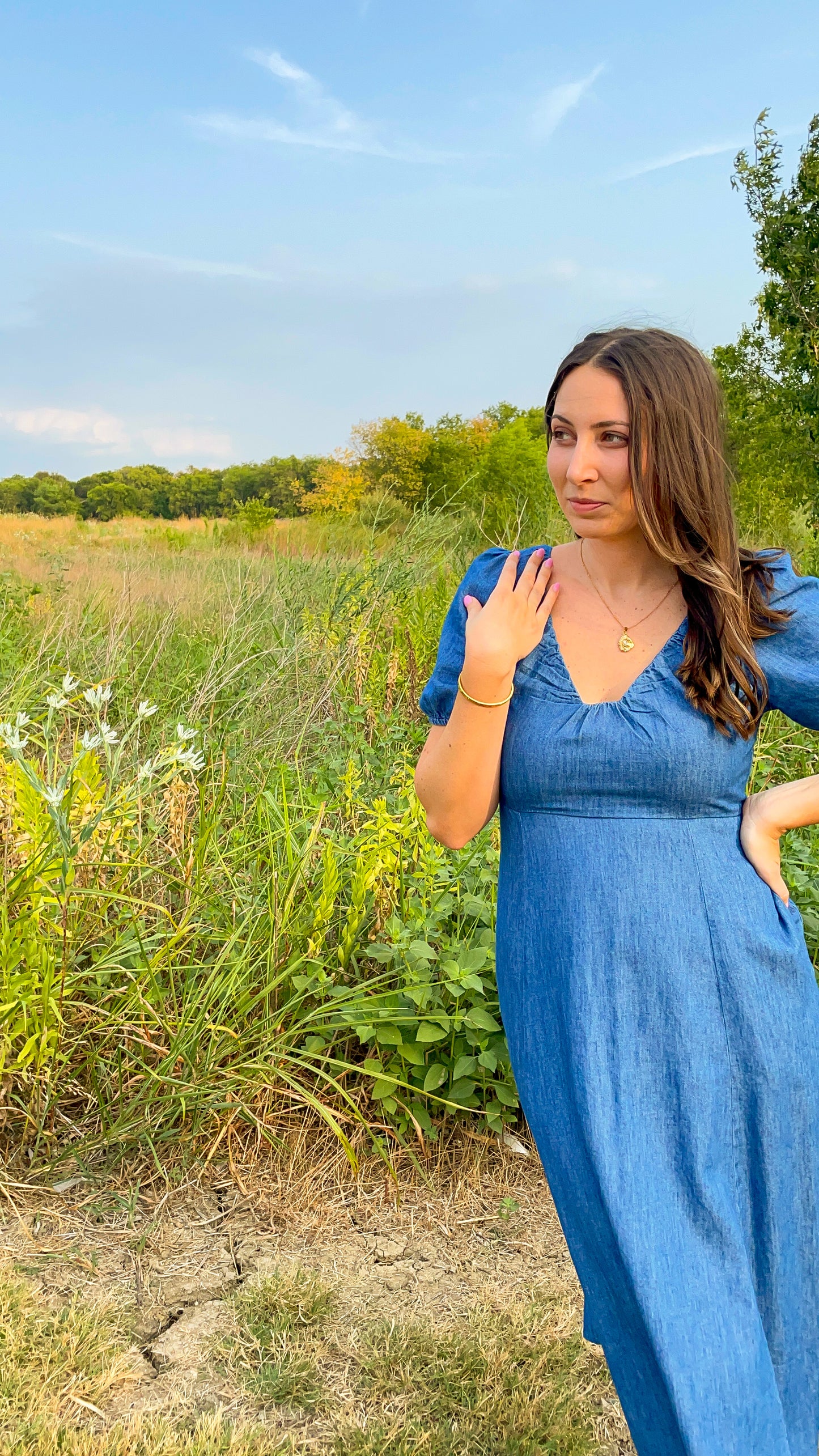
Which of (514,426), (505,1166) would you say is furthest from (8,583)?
(514,426)

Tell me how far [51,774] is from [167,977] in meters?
0.60

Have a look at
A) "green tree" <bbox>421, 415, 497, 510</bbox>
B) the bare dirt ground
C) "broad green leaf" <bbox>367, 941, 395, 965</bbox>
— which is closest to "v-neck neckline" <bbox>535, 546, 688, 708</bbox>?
"broad green leaf" <bbox>367, 941, 395, 965</bbox>

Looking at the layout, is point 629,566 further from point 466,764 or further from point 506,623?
point 466,764

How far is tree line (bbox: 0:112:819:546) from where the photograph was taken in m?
7.40

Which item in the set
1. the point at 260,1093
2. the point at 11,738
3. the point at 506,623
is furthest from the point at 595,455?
the point at 260,1093

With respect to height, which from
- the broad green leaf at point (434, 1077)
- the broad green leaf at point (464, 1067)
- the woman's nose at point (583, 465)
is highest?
the woman's nose at point (583, 465)

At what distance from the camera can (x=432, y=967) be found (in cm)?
258

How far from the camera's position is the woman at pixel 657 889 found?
128cm

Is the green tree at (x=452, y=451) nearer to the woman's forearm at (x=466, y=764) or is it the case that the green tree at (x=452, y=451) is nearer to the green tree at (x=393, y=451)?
the green tree at (x=393, y=451)

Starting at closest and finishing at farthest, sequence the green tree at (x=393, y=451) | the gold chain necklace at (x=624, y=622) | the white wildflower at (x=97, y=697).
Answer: the gold chain necklace at (x=624, y=622)
the white wildflower at (x=97, y=697)
the green tree at (x=393, y=451)

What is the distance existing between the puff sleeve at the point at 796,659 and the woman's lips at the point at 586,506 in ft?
1.02

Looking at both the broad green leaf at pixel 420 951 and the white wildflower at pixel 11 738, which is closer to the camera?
the white wildflower at pixel 11 738

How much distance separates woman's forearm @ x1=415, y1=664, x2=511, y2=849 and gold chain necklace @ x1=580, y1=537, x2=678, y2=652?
0.69 ft

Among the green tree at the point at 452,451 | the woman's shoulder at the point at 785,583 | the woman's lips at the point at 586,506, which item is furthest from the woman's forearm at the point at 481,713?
the green tree at the point at 452,451
